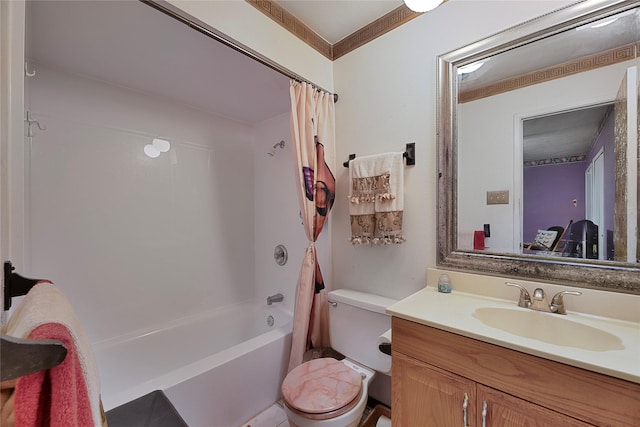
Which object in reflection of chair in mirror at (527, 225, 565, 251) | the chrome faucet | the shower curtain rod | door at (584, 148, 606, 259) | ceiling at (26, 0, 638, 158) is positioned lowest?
the chrome faucet

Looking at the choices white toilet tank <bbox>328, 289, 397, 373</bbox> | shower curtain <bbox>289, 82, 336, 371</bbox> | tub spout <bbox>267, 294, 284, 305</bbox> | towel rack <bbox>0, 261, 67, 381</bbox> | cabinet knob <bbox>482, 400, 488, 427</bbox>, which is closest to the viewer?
towel rack <bbox>0, 261, 67, 381</bbox>

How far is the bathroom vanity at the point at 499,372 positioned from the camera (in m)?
0.68

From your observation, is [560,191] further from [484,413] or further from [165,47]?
[165,47]

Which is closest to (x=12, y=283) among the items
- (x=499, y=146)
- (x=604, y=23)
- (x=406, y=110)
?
(x=406, y=110)

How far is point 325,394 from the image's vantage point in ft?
3.87

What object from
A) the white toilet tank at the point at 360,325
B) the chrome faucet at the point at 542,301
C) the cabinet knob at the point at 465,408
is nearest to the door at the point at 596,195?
the chrome faucet at the point at 542,301

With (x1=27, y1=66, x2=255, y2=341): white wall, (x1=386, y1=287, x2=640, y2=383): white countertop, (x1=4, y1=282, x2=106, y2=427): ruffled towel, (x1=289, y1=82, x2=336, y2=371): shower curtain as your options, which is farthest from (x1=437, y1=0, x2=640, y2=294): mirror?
(x1=27, y1=66, x2=255, y2=341): white wall

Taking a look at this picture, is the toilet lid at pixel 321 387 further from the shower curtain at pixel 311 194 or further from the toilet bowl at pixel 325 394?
the shower curtain at pixel 311 194

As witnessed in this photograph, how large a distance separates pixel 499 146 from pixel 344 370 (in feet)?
4.38

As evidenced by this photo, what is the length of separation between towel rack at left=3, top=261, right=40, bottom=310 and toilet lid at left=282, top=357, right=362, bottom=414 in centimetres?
101

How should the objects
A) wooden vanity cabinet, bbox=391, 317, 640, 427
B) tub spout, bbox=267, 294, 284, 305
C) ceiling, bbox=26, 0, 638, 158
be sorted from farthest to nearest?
1. tub spout, bbox=267, 294, 284, 305
2. ceiling, bbox=26, 0, 638, 158
3. wooden vanity cabinet, bbox=391, 317, 640, 427

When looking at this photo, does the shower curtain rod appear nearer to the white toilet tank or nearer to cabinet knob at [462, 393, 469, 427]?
the white toilet tank

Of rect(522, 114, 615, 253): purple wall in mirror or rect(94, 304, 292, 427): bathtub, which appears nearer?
rect(522, 114, 615, 253): purple wall in mirror

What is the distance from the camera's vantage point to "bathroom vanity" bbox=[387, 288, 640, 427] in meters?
0.68
